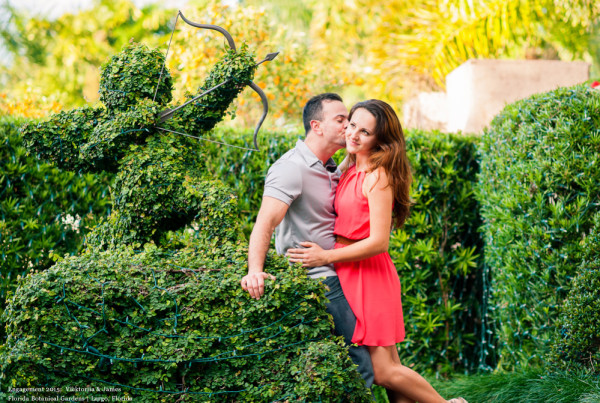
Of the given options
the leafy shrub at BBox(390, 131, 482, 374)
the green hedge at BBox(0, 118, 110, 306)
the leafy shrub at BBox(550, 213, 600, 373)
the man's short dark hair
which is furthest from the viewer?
the leafy shrub at BBox(390, 131, 482, 374)

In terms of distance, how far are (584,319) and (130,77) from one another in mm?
3319

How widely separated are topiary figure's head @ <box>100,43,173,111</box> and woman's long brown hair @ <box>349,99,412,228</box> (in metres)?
1.21

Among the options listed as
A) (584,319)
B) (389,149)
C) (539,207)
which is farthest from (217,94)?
(584,319)

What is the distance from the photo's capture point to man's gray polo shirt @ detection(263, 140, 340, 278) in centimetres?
296

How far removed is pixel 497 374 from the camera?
165 inches

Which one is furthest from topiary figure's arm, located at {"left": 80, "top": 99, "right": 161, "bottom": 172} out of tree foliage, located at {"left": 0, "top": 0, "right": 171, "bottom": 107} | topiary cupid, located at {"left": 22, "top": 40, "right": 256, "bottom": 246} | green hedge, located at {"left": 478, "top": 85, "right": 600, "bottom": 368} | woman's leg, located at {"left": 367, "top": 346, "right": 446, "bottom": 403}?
tree foliage, located at {"left": 0, "top": 0, "right": 171, "bottom": 107}

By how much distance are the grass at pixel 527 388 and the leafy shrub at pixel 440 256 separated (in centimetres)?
48

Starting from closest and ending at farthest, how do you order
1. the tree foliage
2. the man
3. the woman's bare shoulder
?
the man → the woman's bare shoulder → the tree foliage

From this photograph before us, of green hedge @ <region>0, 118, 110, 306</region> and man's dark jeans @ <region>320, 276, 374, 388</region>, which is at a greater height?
green hedge @ <region>0, 118, 110, 306</region>

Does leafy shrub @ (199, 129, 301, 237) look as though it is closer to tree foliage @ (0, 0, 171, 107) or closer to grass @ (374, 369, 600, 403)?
grass @ (374, 369, 600, 403)

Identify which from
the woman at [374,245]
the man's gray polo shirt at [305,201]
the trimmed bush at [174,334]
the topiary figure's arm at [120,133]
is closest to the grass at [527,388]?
the woman at [374,245]

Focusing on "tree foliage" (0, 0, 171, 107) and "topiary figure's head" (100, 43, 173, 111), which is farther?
"tree foliage" (0, 0, 171, 107)

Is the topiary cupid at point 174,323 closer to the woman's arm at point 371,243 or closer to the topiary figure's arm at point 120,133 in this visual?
the topiary figure's arm at point 120,133

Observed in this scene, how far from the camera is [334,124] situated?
3188 millimetres
